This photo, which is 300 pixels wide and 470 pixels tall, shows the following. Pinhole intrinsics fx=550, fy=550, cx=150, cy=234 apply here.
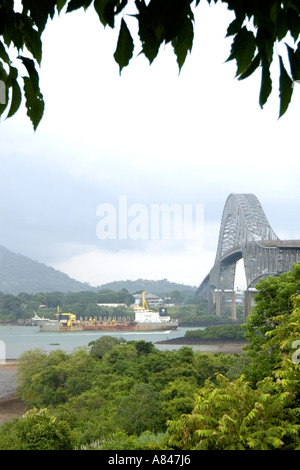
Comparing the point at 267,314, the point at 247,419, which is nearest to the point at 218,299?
the point at 267,314

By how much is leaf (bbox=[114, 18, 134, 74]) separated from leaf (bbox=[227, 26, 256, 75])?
198mm

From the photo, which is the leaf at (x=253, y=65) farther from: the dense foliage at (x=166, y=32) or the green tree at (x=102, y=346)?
the green tree at (x=102, y=346)

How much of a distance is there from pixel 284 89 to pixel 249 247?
127 ft

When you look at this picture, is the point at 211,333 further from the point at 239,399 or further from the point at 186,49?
the point at 186,49

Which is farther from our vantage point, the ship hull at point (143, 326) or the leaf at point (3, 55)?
the ship hull at point (143, 326)

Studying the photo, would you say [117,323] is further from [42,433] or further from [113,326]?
[42,433]

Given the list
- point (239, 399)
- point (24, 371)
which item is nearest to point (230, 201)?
point (24, 371)

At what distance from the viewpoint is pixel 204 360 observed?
18531 mm

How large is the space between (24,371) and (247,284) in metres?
17.2

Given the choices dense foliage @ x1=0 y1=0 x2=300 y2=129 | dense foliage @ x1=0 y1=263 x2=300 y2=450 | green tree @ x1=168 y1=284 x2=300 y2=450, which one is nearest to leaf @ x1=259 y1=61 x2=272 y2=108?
dense foliage @ x1=0 y1=0 x2=300 y2=129

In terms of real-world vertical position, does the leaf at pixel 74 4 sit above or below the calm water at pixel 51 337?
above

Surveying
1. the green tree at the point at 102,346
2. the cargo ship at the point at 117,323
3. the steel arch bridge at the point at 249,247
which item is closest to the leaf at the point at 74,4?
the green tree at the point at 102,346

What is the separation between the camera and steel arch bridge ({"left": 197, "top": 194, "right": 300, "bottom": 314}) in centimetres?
3412

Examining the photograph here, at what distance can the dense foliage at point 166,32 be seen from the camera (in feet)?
3.43
